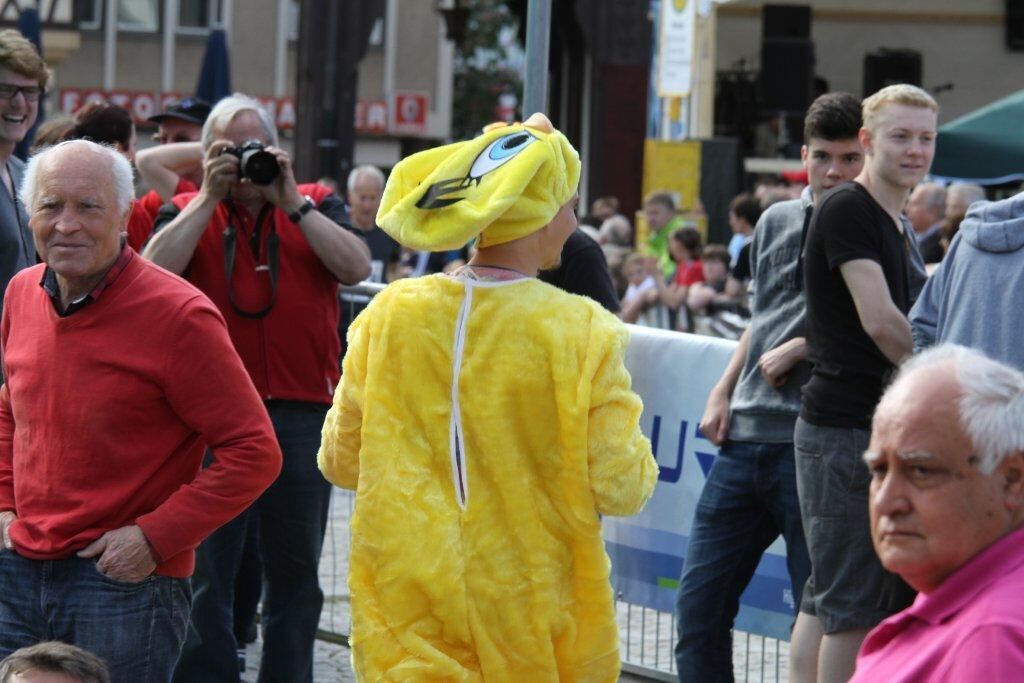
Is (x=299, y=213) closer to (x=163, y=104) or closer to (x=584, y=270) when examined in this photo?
(x=584, y=270)

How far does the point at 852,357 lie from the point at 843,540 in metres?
0.47

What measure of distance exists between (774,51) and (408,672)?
19.4 metres

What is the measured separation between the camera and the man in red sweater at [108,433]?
4.20 m

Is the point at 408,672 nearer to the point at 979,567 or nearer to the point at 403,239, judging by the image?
the point at 403,239

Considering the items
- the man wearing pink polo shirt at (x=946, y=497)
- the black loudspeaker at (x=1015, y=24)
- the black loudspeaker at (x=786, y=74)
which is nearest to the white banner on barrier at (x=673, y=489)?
the man wearing pink polo shirt at (x=946, y=497)

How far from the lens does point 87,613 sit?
13.8ft

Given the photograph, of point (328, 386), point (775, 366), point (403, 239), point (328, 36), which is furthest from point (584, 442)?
point (328, 36)

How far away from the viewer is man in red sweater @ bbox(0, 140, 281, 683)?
165 inches

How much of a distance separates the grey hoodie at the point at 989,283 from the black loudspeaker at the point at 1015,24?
24901 millimetres

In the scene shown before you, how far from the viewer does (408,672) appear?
13.2 feet

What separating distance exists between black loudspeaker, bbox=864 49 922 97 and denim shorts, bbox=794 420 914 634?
22.1 m

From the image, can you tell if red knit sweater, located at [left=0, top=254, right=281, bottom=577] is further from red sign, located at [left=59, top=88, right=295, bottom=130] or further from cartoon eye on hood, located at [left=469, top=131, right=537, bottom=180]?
red sign, located at [left=59, top=88, right=295, bottom=130]

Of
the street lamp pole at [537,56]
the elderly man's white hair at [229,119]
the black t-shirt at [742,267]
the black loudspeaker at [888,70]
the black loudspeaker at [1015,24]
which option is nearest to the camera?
the street lamp pole at [537,56]

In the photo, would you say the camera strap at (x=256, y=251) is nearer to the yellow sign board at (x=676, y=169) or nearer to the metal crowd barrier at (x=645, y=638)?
the metal crowd barrier at (x=645, y=638)
